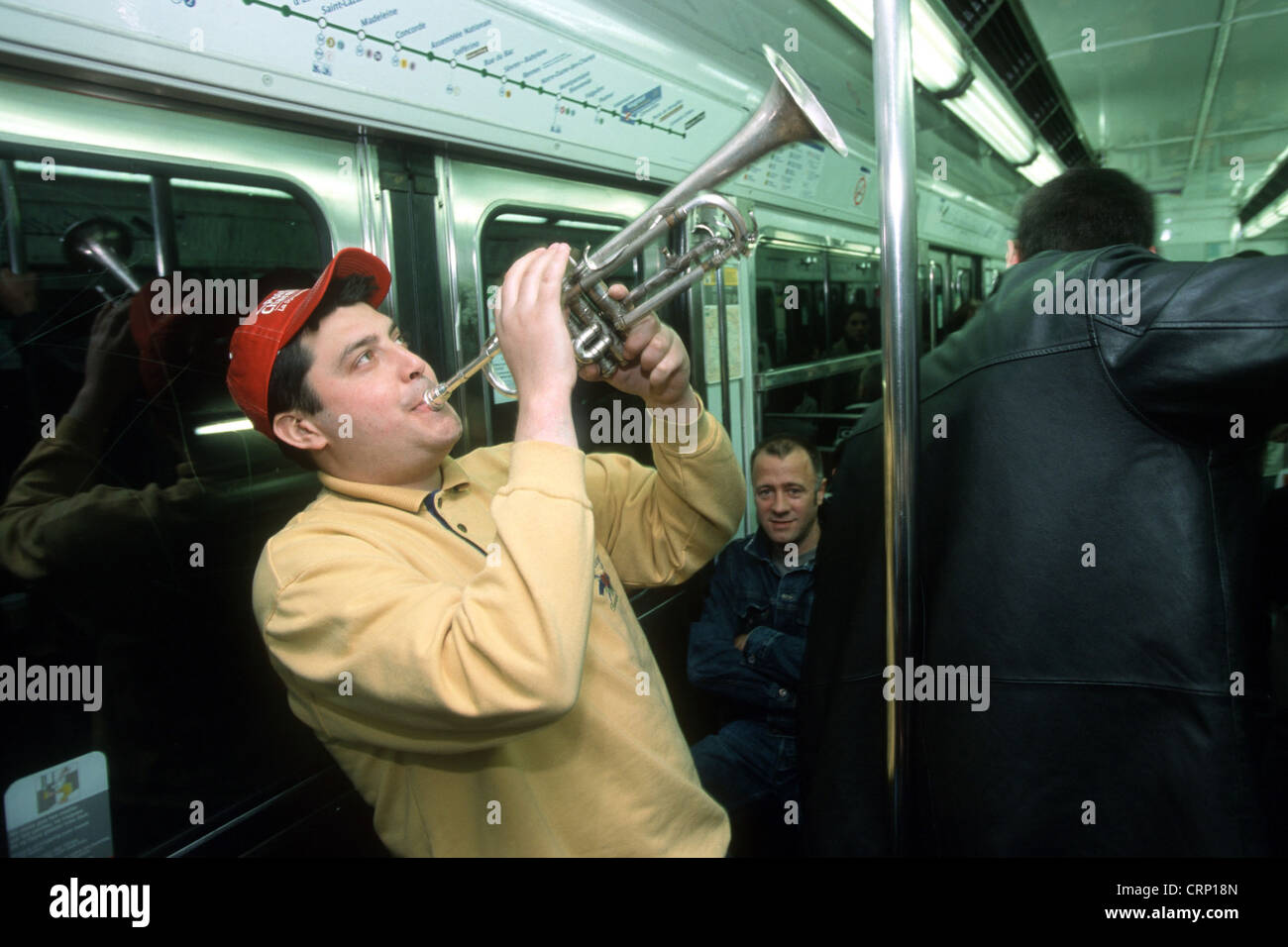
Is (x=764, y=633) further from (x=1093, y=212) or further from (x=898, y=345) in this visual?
(x=898, y=345)

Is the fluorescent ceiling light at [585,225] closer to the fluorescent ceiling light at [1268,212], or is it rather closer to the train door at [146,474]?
the train door at [146,474]

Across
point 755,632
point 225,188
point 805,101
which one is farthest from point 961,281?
point 225,188

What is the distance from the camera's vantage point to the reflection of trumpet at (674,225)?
143cm

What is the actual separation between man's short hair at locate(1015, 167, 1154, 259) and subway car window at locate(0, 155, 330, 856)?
5.92 feet

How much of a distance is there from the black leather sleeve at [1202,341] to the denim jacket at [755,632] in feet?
5.67

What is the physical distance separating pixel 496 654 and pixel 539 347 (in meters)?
0.52

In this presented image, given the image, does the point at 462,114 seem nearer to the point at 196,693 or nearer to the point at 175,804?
the point at 196,693

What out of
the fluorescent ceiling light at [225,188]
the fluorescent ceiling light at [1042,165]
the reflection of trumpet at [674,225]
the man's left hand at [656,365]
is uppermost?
the fluorescent ceiling light at [1042,165]

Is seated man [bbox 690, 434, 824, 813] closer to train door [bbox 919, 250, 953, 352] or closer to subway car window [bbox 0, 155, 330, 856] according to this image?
subway car window [bbox 0, 155, 330, 856]

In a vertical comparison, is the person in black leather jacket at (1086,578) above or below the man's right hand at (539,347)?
below

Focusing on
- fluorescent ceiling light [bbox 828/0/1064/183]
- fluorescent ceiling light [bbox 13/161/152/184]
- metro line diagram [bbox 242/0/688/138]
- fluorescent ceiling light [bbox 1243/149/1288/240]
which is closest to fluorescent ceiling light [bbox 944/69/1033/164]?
fluorescent ceiling light [bbox 828/0/1064/183]

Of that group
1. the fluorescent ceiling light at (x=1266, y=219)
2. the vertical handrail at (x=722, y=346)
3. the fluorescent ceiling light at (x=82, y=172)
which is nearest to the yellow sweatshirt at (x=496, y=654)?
the fluorescent ceiling light at (x=82, y=172)

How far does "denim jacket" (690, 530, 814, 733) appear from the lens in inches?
110

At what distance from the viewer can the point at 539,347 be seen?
1.31 meters
